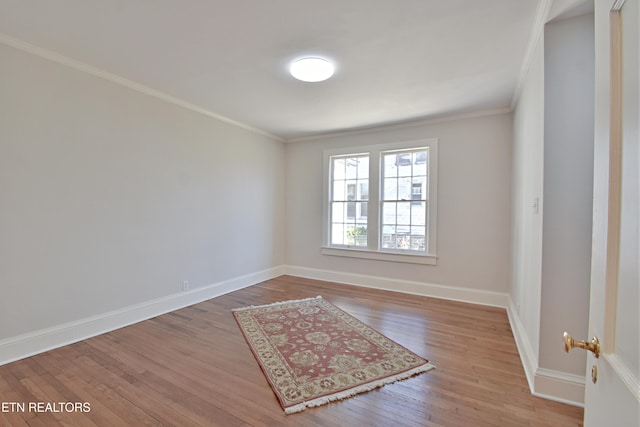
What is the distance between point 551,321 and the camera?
1.97 m

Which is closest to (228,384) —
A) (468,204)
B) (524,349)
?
(524,349)

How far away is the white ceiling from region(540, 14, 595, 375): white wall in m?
0.37

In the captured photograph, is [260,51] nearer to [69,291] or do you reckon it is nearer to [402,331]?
[69,291]

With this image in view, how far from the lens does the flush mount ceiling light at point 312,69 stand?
103 inches

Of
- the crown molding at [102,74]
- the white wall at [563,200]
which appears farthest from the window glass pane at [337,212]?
the white wall at [563,200]

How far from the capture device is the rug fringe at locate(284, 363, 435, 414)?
1.89 m

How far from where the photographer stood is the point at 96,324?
292cm

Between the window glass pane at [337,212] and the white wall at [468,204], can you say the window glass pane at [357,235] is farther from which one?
the white wall at [468,204]

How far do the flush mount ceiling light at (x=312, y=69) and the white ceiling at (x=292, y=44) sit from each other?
9 cm

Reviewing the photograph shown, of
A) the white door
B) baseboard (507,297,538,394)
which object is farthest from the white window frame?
the white door

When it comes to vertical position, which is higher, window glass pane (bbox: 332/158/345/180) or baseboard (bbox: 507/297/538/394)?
window glass pane (bbox: 332/158/345/180)

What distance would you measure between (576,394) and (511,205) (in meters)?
2.35

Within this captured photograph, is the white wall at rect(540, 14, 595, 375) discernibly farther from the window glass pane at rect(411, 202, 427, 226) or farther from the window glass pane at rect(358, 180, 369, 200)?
the window glass pane at rect(358, 180, 369, 200)

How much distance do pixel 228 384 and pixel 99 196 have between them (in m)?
2.24
